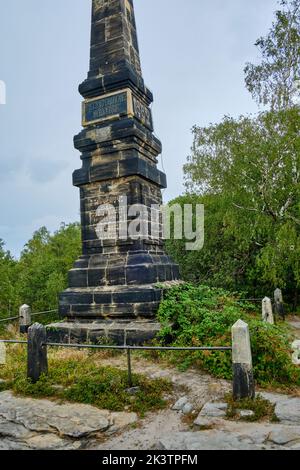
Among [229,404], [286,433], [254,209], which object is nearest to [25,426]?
[229,404]

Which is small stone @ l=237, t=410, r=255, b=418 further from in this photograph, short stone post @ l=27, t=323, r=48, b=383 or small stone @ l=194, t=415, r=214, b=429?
short stone post @ l=27, t=323, r=48, b=383

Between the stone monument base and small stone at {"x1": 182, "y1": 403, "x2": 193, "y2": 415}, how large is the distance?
2.26 metres

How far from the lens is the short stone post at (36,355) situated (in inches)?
215

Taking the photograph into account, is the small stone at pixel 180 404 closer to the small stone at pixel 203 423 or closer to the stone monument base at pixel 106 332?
the small stone at pixel 203 423

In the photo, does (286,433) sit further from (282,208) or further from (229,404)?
(282,208)

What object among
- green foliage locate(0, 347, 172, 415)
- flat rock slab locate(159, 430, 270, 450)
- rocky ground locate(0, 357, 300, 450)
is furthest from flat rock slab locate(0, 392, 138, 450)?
flat rock slab locate(159, 430, 270, 450)

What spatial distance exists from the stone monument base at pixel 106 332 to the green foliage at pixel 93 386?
1.19 meters

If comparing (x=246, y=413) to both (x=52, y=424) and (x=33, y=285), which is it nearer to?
(x=52, y=424)

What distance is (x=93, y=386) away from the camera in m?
4.97

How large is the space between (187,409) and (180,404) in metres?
0.17

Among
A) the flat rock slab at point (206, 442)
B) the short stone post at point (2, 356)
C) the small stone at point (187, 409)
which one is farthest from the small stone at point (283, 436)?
the short stone post at point (2, 356)

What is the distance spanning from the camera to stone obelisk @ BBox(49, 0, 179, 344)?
761 centimetres

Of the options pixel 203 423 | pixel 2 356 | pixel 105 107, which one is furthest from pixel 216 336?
pixel 105 107

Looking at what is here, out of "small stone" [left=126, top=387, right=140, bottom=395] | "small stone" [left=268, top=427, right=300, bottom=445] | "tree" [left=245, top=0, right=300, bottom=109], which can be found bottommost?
"small stone" [left=126, top=387, right=140, bottom=395]
